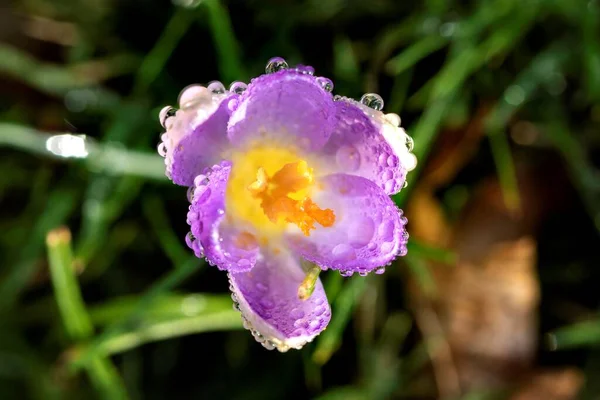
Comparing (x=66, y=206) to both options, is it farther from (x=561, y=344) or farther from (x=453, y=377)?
(x=561, y=344)

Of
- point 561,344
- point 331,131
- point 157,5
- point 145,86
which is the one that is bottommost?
point 561,344

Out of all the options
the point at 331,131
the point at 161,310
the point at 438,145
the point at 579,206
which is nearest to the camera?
the point at 331,131

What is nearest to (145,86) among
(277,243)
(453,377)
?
(277,243)

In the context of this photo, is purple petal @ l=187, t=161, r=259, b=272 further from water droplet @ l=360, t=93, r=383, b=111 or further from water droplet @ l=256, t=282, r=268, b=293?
water droplet @ l=360, t=93, r=383, b=111

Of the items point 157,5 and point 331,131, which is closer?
point 331,131

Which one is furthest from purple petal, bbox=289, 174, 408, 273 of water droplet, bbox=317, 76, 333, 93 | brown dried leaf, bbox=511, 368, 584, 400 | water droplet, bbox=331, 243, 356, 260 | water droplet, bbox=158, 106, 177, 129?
brown dried leaf, bbox=511, 368, 584, 400

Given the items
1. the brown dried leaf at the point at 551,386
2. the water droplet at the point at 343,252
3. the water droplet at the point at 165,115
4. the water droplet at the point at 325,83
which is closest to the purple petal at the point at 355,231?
the water droplet at the point at 343,252

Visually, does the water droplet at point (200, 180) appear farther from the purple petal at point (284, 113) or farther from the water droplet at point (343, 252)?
the water droplet at point (343, 252)
